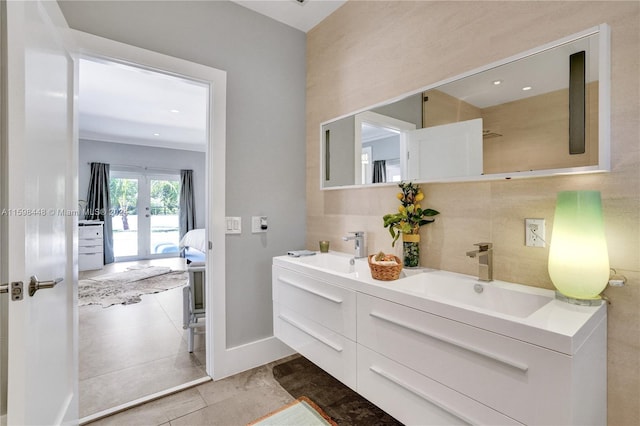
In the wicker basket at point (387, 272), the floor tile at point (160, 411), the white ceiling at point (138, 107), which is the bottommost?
the floor tile at point (160, 411)

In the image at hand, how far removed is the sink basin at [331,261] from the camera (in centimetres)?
210

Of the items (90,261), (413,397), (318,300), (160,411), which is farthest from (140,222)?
(413,397)

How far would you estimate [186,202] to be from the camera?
7.42 metres

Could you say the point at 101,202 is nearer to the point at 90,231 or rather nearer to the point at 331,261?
the point at 90,231

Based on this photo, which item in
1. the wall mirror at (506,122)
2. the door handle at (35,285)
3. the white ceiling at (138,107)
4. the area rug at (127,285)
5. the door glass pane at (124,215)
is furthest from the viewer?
the door glass pane at (124,215)

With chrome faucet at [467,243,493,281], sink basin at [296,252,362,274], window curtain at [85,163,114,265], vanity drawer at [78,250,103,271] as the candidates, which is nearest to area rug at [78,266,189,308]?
vanity drawer at [78,250,103,271]

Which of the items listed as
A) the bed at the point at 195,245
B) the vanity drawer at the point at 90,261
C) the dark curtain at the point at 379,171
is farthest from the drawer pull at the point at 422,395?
the vanity drawer at the point at 90,261

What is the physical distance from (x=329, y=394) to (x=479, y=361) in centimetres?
123

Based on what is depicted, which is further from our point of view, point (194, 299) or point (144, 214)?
point (144, 214)

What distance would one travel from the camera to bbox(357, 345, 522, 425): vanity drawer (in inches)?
41.1

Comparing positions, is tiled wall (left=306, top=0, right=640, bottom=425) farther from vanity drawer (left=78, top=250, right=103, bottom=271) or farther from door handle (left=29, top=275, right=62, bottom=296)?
vanity drawer (left=78, top=250, right=103, bottom=271)

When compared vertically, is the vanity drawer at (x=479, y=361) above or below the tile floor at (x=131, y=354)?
above

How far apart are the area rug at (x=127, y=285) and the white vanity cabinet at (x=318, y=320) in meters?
2.96

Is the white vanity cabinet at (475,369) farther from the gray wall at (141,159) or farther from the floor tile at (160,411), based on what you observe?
the gray wall at (141,159)
